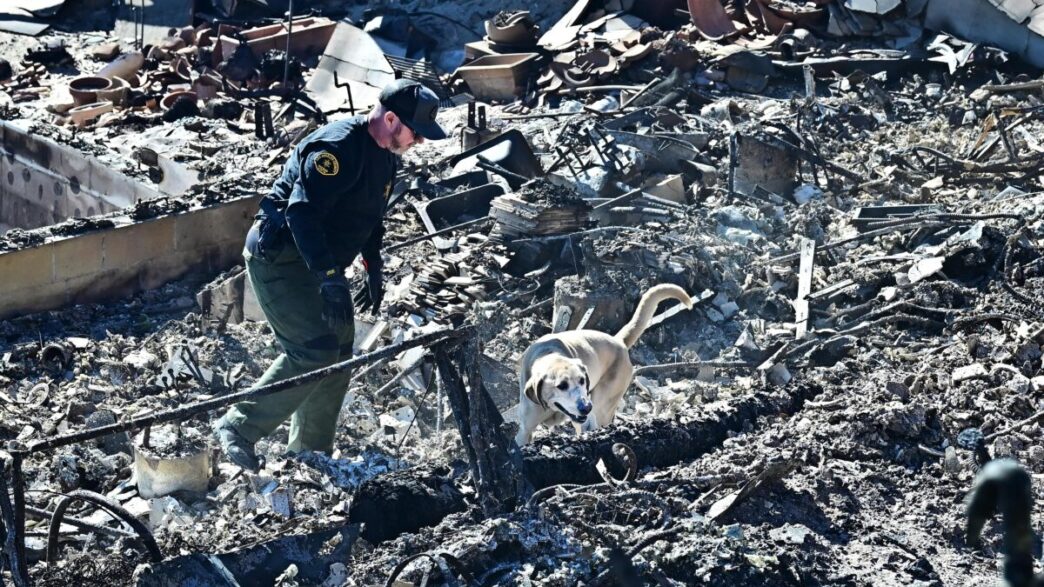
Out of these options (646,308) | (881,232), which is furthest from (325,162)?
(881,232)

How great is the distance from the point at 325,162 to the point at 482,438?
1698 millimetres

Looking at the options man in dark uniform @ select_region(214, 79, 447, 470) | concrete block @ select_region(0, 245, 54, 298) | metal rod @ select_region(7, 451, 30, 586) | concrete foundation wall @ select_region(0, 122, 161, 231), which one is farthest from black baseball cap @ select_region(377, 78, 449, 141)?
concrete foundation wall @ select_region(0, 122, 161, 231)

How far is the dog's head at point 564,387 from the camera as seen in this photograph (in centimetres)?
605

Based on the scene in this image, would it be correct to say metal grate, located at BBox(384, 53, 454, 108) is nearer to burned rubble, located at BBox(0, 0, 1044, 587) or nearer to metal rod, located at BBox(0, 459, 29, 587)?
burned rubble, located at BBox(0, 0, 1044, 587)

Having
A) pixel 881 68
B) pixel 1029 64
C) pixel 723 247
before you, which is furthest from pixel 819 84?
pixel 723 247

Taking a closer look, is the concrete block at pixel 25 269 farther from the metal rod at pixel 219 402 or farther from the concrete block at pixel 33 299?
the metal rod at pixel 219 402

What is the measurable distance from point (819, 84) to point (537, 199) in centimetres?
664

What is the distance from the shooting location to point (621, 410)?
7672 mm

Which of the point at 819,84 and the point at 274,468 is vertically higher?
the point at 274,468

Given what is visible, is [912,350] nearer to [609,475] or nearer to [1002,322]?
[1002,322]

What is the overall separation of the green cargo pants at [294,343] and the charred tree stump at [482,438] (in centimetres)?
147

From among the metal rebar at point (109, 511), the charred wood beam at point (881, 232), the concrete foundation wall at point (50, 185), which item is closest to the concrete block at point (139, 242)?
the concrete foundation wall at point (50, 185)

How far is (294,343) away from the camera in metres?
6.08

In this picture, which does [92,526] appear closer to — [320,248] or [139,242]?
[320,248]
